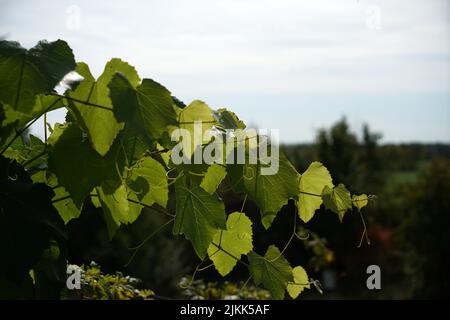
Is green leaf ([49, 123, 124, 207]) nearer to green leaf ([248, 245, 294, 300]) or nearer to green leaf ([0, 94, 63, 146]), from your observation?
green leaf ([0, 94, 63, 146])

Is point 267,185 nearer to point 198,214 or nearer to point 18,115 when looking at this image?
point 198,214

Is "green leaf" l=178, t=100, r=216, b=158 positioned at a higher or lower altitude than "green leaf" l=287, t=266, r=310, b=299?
higher

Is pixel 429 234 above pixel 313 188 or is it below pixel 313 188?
below

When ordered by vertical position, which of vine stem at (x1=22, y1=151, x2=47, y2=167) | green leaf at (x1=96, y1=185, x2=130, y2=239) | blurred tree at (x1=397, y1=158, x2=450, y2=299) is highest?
vine stem at (x1=22, y1=151, x2=47, y2=167)

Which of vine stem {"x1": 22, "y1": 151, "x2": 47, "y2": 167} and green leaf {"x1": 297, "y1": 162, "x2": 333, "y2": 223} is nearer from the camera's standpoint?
vine stem {"x1": 22, "y1": 151, "x2": 47, "y2": 167}

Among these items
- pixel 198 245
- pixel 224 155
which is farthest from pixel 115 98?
pixel 198 245

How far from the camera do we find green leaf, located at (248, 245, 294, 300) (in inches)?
41.9

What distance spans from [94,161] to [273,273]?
1.38 feet

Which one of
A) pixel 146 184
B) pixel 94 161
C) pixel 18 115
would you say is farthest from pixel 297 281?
pixel 18 115

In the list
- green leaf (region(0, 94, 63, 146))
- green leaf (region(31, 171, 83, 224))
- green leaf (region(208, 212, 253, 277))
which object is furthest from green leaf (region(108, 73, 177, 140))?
green leaf (region(208, 212, 253, 277))

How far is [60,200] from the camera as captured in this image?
2.99 ft

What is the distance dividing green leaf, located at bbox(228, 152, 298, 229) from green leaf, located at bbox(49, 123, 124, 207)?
7.9 inches

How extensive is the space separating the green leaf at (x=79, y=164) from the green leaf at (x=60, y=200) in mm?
94
